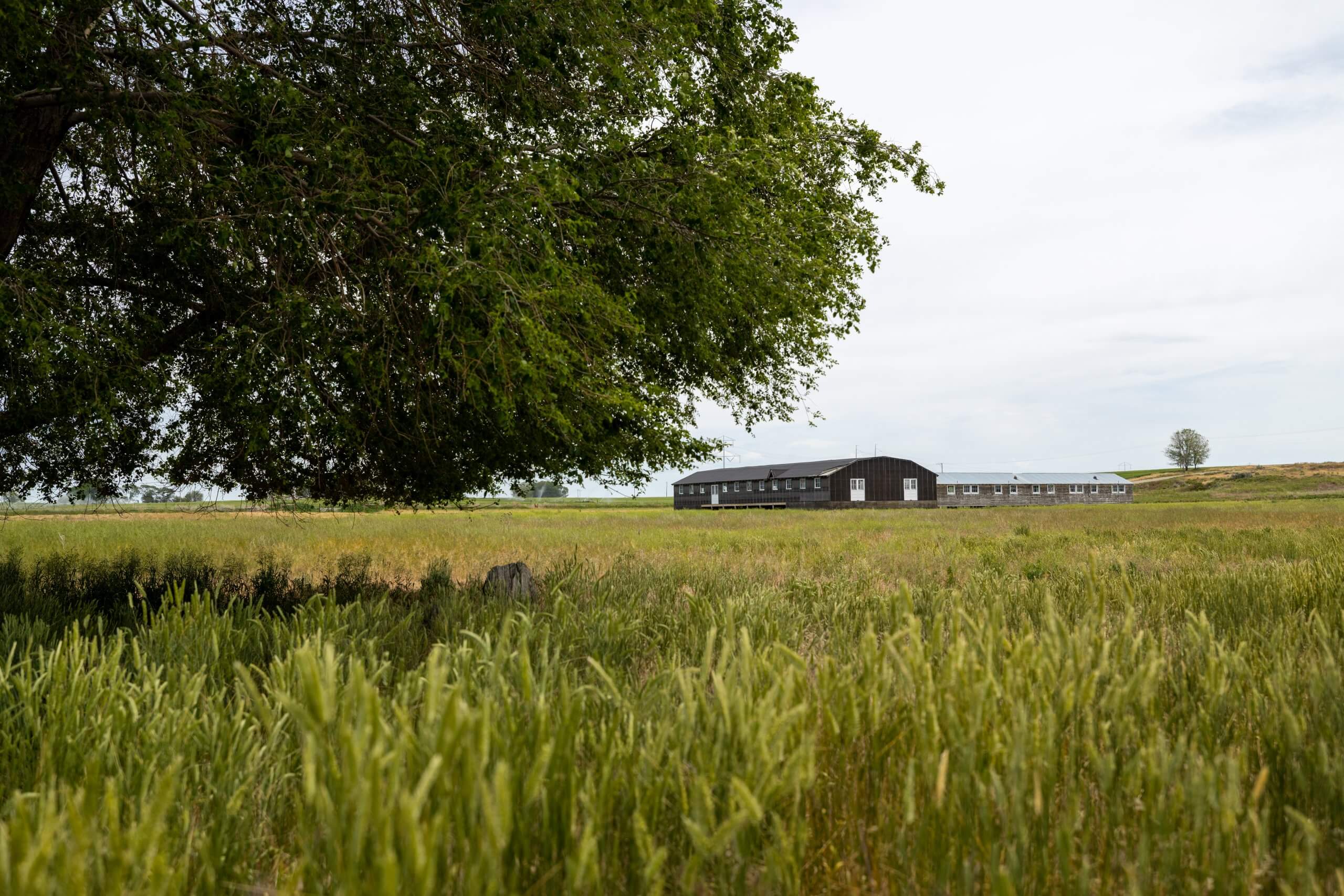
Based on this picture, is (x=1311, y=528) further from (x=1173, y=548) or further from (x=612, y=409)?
(x=612, y=409)

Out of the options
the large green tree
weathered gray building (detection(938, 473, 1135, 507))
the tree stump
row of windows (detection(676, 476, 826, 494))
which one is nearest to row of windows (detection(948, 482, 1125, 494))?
weathered gray building (detection(938, 473, 1135, 507))

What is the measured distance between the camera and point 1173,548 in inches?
604

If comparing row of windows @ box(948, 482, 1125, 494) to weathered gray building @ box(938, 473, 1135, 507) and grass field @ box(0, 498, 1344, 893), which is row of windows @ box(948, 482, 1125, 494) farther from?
grass field @ box(0, 498, 1344, 893)

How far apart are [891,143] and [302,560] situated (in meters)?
13.8

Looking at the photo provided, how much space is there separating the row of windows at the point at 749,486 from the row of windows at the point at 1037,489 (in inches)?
951

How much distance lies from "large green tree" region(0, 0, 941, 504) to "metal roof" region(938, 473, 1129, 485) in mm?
87202

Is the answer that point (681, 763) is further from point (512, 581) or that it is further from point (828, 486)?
point (828, 486)

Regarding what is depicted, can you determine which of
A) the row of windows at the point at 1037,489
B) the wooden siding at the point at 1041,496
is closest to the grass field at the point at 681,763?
the wooden siding at the point at 1041,496

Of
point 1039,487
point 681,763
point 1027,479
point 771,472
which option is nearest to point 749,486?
point 771,472

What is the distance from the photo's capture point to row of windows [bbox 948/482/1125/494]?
298 feet

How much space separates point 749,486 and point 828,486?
1235 centimetres

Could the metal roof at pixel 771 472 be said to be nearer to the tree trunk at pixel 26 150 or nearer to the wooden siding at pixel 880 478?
the wooden siding at pixel 880 478

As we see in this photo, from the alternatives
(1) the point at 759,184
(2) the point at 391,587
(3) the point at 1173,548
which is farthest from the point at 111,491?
(3) the point at 1173,548

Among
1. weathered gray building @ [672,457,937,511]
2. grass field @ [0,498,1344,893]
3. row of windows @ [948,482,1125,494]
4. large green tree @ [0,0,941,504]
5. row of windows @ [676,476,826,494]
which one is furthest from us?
row of windows @ [948,482,1125,494]
